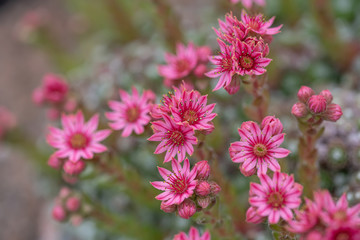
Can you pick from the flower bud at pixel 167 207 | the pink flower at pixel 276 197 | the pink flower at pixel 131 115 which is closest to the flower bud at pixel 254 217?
the pink flower at pixel 276 197

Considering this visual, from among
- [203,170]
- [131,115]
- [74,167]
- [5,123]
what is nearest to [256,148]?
[203,170]

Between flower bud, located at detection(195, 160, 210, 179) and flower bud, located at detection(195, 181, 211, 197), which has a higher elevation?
flower bud, located at detection(195, 160, 210, 179)

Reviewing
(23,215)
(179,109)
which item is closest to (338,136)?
(179,109)

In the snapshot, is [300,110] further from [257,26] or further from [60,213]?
[60,213]

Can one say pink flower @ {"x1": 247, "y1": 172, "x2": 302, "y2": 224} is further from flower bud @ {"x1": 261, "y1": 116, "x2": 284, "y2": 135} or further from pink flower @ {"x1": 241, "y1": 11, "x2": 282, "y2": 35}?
pink flower @ {"x1": 241, "y1": 11, "x2": 282, "y2": 35}

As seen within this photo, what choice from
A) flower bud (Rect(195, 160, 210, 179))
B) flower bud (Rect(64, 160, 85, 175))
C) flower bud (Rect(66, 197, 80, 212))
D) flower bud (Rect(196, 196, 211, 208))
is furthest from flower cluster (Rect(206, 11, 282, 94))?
flower bud (Rect(66, 197, 80, 212))

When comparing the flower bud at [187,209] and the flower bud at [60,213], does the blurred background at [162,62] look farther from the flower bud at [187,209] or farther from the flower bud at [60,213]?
the flower bud at [187,209]
